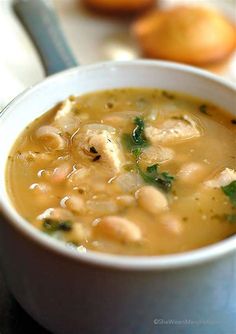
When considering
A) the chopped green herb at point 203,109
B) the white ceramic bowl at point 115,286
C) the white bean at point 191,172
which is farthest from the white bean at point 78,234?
the chopped green herb at point 203,109

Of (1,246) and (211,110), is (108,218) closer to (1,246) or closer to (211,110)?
(1,246)

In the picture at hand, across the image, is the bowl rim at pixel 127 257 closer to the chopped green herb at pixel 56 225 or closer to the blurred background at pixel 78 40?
the chopped green herb at pixel 56 225

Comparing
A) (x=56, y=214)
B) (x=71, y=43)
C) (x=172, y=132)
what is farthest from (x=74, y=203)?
(x=71, y=43)

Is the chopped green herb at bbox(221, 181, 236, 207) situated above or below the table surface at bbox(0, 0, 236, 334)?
below

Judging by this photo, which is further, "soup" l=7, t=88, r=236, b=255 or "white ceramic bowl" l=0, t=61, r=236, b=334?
"soup" l=7, t=88, r=236, b=255

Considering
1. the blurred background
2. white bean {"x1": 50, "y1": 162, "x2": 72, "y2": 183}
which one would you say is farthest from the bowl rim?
A: the blurred background

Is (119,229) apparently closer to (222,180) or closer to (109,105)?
(222,180)

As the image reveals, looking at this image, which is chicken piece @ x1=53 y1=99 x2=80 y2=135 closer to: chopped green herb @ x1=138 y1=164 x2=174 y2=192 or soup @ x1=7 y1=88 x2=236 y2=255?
soup @ x1=7 y1=88 x2=236 y2=255
